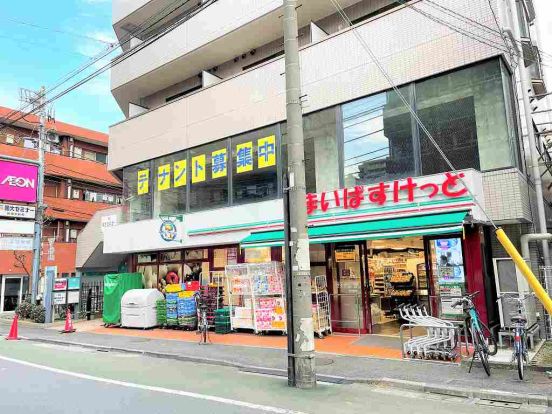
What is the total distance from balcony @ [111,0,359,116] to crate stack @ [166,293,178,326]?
9109 millimetres

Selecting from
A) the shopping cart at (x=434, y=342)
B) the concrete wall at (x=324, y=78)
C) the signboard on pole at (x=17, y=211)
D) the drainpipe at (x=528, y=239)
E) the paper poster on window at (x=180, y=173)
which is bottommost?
the shopping cart at (x=434, y=342)

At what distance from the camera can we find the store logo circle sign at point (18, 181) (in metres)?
19.7

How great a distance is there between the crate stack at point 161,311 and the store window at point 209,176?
11.6ft

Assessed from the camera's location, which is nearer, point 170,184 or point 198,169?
point 198,169

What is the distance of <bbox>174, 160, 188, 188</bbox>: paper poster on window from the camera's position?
17500 mm

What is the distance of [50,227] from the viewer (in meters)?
31.8

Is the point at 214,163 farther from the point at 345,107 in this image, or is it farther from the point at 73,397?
the point at 73,397

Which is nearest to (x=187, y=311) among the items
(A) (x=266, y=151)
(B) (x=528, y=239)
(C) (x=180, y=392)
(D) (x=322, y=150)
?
(A) (x=266, y=151)

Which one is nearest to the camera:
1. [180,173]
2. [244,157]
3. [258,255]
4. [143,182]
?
[258,255]

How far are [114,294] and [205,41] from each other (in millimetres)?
9979

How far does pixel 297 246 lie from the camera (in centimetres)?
802

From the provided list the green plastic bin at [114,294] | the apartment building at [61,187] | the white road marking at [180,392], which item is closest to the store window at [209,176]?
the green plastic bin at [114,294]

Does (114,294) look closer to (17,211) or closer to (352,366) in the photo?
(17,211)

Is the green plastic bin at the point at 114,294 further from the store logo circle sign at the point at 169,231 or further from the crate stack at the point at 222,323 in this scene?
the crate stack at the point at 222,323
